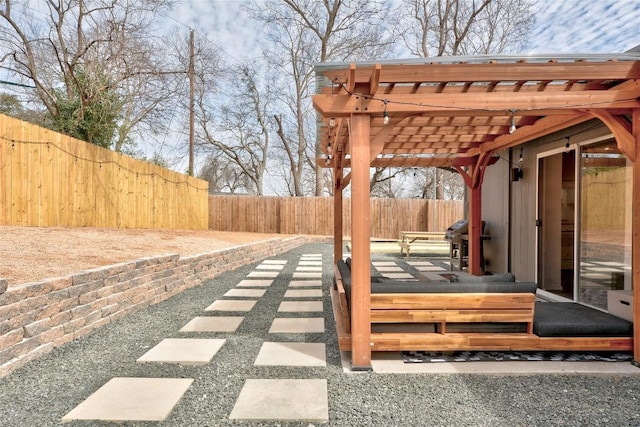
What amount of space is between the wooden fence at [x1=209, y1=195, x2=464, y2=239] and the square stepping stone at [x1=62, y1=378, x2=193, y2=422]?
12.7 metres

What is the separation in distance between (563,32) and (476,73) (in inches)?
491

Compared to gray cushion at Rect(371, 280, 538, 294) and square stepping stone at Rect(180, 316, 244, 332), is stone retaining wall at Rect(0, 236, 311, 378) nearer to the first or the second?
square stepping stone at Rect(180, 316, 244, 332)

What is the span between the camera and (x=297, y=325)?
12.6 feet

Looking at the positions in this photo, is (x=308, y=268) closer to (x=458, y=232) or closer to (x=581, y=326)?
(x=458, y=232)

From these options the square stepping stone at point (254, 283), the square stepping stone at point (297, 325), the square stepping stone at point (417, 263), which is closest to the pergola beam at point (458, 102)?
the square stepping stone at point (297, 325)

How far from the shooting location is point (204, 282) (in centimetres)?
609

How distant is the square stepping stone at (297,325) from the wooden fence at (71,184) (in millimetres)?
4880

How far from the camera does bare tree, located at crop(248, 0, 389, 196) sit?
15.5 metres

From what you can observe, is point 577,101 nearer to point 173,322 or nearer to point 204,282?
point 173,322

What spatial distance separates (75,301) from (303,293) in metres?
2.95

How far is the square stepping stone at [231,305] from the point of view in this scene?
4.45 meters

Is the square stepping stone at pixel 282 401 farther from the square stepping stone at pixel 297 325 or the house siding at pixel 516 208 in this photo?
the house siding at pixel 516 208

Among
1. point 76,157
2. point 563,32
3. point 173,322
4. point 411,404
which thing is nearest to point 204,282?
point 173,322

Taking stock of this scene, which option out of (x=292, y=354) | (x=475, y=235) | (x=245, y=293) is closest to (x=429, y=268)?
(x=475, y=235)
